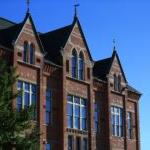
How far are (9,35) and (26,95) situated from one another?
5.29 meters

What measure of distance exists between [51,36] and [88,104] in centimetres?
749

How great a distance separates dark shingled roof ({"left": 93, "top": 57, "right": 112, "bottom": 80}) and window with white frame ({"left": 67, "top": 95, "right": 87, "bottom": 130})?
207 inches

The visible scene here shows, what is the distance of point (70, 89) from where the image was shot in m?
46.3

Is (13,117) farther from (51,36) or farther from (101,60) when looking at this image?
(101,60)

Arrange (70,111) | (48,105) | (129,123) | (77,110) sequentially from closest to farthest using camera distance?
(48,105), (70,111), (77,110), (129,123)

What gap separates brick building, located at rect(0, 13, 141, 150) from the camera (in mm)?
42156

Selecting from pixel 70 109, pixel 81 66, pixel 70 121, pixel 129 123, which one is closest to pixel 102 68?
pixel 81 66

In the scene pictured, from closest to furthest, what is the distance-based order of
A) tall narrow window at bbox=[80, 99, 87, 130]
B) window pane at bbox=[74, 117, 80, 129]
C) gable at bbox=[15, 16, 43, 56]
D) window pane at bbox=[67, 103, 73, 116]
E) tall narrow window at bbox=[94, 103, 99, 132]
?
gable at bbox=[15, 16, 43, 56]
window pane at bbox=[67, 103, 73, 116]
window pane at bbox=[74, 117, 80, 129]
tall narrow window at bbox=[80, 99, 87, 130]
tall narrow window at bbox=[94, 103, 99, 132]

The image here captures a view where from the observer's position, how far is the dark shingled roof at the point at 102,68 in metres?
52.5

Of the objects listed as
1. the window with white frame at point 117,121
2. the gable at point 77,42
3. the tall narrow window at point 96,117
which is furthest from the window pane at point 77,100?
the window with white frame at point 117,121

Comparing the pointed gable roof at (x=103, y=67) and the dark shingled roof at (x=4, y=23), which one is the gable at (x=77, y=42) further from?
the dark shingled roof at (x=4, y=23)

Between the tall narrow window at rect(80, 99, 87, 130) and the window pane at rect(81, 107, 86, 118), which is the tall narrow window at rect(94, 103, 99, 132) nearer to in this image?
the tall narrow window at rect(80, 99, 87, 130)

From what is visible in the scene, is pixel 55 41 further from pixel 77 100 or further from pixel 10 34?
pixel 10 34

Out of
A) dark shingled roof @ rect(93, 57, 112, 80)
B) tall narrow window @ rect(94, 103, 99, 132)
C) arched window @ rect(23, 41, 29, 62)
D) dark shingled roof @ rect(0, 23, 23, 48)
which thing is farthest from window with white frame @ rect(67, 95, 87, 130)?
dark shingled roof @ rect(0, 23, 23, 48)
